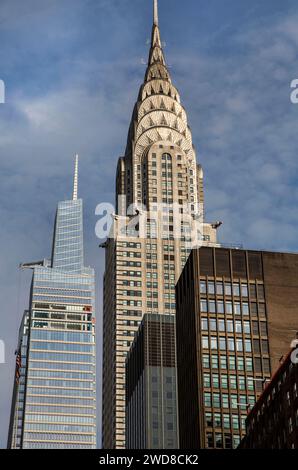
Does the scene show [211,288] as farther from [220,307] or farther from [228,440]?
[228,440]

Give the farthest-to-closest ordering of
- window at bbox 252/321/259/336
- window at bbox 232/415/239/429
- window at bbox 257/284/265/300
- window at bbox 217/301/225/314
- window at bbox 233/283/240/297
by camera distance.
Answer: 1. window at bbox 257/284/265/300
2. window at bbox 233/283/240/297
3. window at bbox 217/301/225/314
4. window at bbox 252/321/259/336
5. window at bbox 232/415/239/429

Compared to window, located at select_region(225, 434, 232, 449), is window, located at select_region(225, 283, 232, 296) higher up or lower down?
higher up

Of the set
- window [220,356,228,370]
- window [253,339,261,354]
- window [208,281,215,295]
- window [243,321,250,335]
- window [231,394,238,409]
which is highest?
window [208,281,215,295]

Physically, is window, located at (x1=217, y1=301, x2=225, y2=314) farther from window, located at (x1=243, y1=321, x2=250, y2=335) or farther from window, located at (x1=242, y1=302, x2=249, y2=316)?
window, located at (x1=243, y1=321, x2=250, y2=335)

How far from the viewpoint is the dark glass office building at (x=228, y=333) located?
142250 mm

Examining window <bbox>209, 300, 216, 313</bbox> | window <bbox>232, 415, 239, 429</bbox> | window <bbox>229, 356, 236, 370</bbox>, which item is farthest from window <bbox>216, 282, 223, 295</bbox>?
window <bbox>232, 415, 239, 429</bbox>

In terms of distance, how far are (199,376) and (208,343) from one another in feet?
21.0

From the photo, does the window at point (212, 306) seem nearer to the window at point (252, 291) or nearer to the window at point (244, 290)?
the window at point (244, 290)

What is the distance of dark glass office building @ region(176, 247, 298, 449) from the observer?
142250mm

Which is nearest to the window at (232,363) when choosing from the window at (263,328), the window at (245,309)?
the window at (263,328)

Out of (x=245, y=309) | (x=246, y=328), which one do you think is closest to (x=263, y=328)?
(x=246, y=328)

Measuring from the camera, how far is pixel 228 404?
5615 inches

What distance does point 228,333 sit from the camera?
149875 millimetres

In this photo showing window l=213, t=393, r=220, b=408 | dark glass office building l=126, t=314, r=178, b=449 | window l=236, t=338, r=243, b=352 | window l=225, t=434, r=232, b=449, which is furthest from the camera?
dark glass office building l=126, t=314, r=178, b=449
